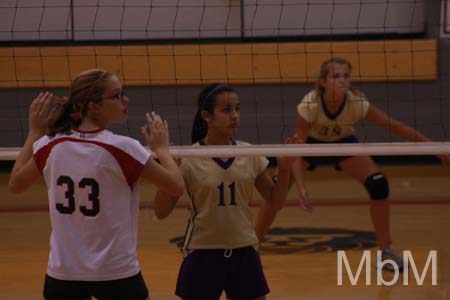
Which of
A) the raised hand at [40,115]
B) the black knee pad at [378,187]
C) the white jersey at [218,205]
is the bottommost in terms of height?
the black knee pad at [378,187]

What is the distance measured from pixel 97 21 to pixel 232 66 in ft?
5.92

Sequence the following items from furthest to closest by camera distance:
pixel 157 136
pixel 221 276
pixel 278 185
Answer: pixel 278 185, pixel 221 276, pixel 157 136

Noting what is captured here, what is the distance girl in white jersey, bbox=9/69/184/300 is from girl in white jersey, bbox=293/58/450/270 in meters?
2.94

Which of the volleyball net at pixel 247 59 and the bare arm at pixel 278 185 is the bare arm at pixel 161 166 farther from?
the volleyball net at pixel 247 59

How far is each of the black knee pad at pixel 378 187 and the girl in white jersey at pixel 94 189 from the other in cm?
318

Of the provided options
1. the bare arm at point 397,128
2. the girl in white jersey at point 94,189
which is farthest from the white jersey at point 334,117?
the girl in white jersey at point 94,189

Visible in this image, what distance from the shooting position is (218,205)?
3771 millimetres

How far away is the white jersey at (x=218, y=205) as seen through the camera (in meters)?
3.73

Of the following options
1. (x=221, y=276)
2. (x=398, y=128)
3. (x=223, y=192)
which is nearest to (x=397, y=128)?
(x=398, y=128)

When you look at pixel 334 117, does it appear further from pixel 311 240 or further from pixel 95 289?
pixel 95 289

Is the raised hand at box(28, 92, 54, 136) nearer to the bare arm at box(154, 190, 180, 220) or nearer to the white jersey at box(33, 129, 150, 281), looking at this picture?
the white jersey at box(33, 129, 150, 281)

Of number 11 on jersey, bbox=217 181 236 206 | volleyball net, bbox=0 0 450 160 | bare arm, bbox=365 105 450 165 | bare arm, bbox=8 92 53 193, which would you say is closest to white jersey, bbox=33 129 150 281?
bare arm, bbox=8 92 53 193

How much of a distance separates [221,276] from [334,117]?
2.85m

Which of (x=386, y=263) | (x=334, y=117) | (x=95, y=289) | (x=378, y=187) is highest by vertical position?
(x=334, y=117)
